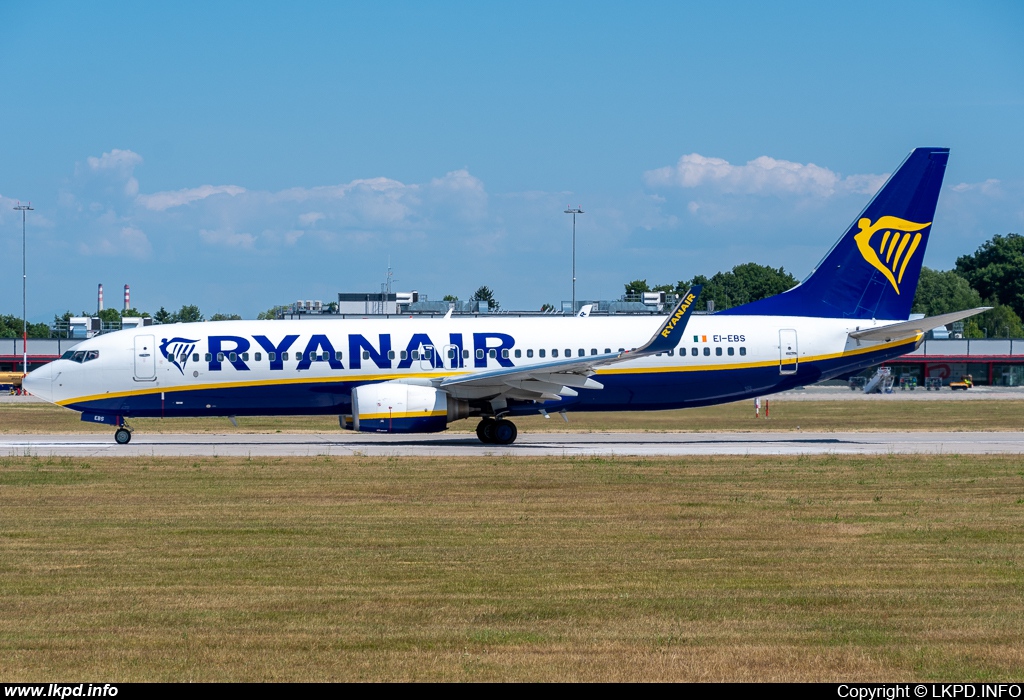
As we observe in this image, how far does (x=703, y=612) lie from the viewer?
11812mm

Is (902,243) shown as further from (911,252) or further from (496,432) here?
(496,432)

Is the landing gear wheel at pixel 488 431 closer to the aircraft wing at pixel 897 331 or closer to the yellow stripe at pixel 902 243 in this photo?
the aircraft wing at pixel 897 331

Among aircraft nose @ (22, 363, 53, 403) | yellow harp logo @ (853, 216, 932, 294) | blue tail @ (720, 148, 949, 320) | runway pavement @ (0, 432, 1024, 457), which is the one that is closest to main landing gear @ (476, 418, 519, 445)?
runway pavement @ (0, 432, 1024, 457)

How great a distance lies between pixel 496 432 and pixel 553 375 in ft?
8.88

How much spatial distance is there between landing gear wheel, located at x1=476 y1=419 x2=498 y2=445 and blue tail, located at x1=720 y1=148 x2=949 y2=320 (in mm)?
8990

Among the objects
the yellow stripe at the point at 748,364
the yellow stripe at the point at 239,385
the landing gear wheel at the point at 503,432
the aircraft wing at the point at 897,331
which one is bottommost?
the landing gear wheel at the point at 503,432

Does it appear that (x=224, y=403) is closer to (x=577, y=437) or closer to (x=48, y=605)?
(x=577, y=437)

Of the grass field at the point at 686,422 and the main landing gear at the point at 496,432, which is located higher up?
the main landing gear at the point at 496,432

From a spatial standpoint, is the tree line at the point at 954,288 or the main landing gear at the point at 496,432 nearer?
the main landing gear at the point at 496,432

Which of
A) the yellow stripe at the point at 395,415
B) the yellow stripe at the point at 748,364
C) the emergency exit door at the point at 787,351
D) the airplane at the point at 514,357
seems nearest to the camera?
the yellow stripe at the point at 395,415

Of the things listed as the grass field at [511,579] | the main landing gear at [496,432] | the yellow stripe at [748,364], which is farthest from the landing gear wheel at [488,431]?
the grass field at [511,579]

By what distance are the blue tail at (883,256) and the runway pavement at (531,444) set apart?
445 centimetres

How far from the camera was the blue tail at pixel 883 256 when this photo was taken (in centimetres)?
3612
